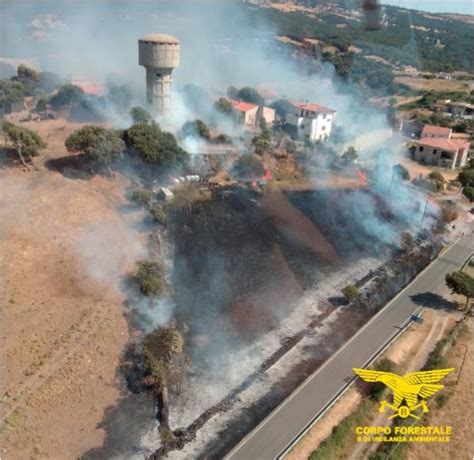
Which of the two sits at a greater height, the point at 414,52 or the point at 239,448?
the point at 414,52

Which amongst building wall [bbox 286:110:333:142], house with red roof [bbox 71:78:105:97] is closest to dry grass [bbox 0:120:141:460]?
house with red roof [bbox 71:78:105:97]

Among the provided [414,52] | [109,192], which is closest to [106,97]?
[109,192]

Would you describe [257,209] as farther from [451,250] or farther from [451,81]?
[451,81]

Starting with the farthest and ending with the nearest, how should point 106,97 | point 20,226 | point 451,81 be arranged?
1. point 451,81
2. point 106,97
3. point 20,226

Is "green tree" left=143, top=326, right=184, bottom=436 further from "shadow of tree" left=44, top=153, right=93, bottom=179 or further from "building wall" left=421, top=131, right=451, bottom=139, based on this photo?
"building wall" left=421, top=131, right=451, bottom=139

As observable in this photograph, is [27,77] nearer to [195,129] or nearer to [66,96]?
[66,96]

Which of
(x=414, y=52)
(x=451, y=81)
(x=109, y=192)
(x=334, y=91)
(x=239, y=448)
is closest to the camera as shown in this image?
(x=239, y=448)

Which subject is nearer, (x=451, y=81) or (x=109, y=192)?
(x=109, y=192)
